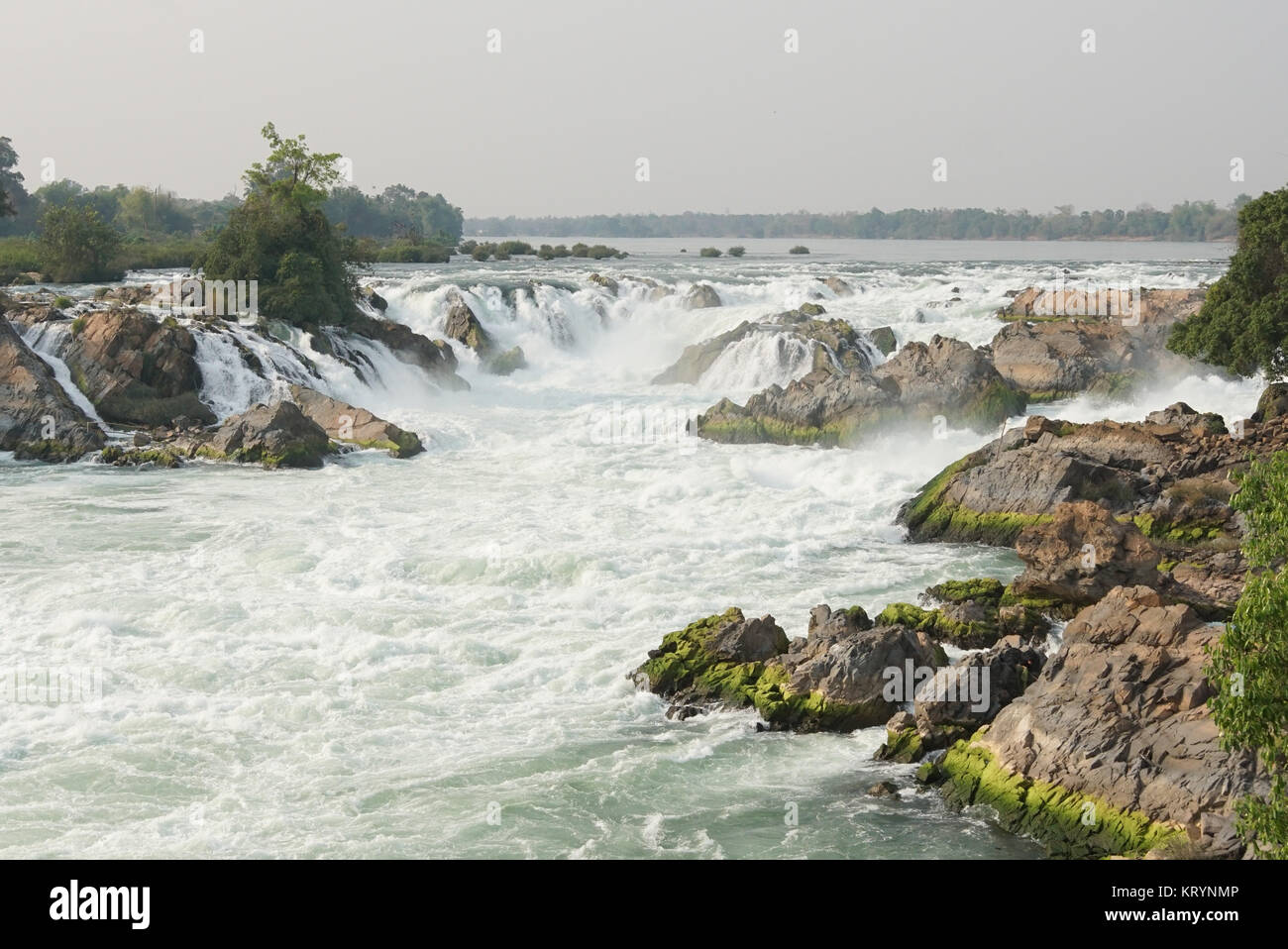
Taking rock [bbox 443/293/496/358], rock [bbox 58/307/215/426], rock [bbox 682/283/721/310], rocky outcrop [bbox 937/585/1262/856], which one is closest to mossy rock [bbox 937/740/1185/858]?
A: rocky outcrop [bbox 937/585/1262/856]

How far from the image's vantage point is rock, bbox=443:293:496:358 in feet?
154

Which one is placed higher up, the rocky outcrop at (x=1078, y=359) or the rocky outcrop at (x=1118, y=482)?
the rocky outcrop at (x=1078, y=359)

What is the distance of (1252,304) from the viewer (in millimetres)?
28641

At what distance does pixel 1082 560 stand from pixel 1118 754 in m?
5.82

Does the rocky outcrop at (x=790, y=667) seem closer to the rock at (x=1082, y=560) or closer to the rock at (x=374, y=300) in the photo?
the rock at (x=1082, y=560)

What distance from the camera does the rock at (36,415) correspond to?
31609 millimetres

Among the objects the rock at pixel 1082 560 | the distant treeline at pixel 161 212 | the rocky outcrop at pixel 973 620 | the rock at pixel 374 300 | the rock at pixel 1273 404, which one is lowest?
the rocky outcrop at pixel 973 620

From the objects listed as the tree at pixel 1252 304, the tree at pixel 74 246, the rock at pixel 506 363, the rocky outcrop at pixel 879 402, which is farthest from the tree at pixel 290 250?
the tree at pixel 1252 304

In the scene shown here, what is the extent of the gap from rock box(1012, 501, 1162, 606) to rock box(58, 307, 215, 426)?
76.0ft

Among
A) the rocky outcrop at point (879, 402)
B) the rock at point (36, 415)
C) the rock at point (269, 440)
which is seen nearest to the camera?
the rock at point (269, 440)

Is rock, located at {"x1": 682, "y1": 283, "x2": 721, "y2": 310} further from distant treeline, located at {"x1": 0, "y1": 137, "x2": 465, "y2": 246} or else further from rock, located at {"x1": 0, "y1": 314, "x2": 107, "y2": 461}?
distant treeline, located at {"x1": 0, "y1": 137, "x2": 465, "y2": 246}

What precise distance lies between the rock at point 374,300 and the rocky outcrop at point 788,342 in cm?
1125

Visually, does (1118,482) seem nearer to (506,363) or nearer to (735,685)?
(735,685)
